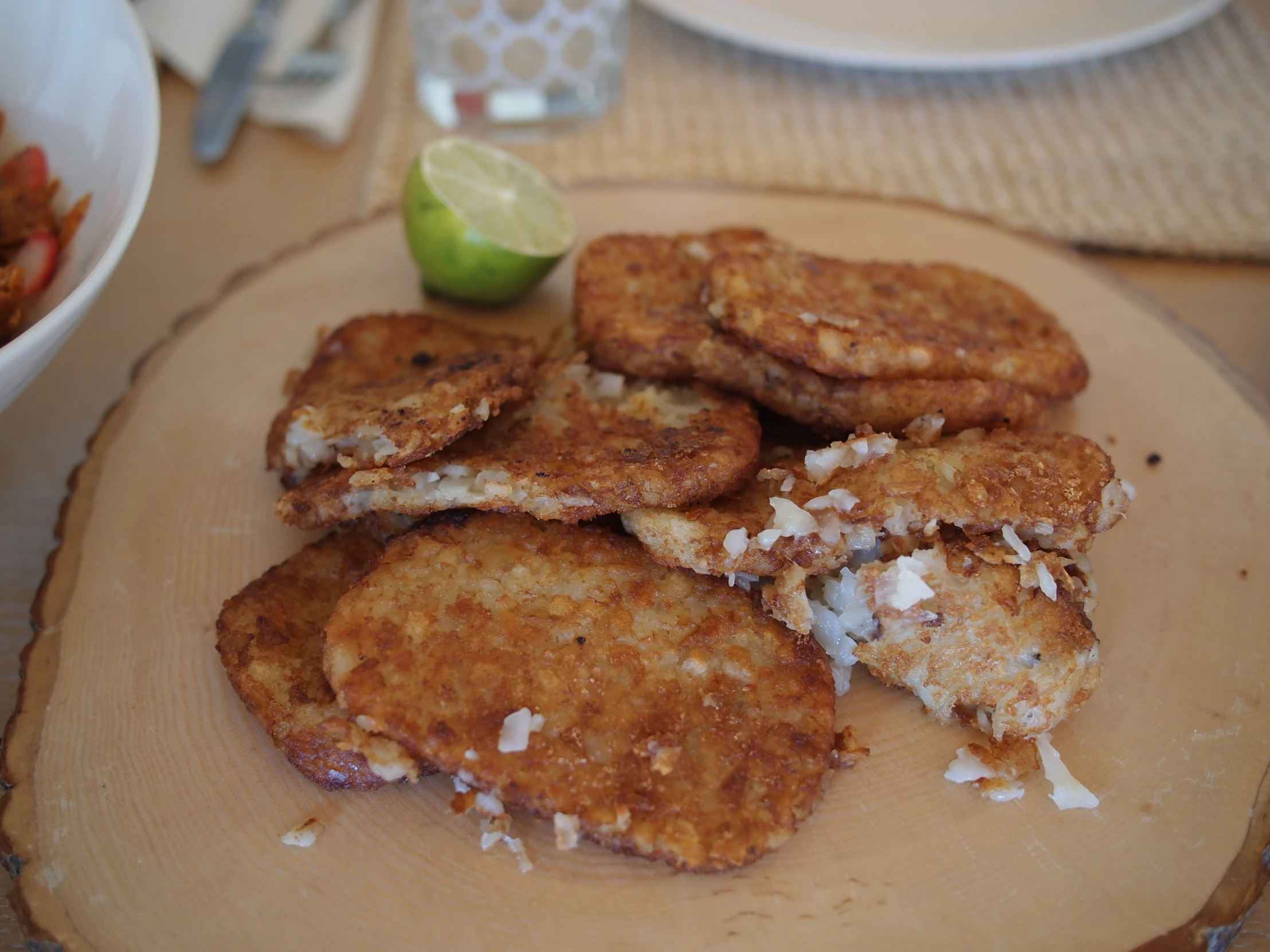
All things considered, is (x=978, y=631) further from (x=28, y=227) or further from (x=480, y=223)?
(x=28, y=227)

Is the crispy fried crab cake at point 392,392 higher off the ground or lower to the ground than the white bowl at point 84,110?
lower

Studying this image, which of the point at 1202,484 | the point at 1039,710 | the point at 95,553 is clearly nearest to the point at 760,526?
the point at 1039,710

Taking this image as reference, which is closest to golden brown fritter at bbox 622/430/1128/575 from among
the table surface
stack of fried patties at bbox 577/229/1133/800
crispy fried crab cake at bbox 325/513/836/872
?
stack of fried patties at bbox 577/229/1133/800

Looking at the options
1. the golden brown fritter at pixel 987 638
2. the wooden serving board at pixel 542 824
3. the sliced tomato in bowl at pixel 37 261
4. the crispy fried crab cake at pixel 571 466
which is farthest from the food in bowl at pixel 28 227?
the golden brown fritter at pixel 987 638

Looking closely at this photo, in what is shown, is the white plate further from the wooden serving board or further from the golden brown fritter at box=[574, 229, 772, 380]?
the wooden serving board

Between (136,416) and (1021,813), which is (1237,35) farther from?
(136,416)

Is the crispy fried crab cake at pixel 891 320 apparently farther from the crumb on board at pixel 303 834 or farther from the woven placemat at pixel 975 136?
the crumb on board at pixel 303 834

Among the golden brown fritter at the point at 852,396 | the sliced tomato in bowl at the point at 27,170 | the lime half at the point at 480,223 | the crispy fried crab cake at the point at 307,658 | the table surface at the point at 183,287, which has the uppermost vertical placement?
the golden brown fritter at the point at 852,396
